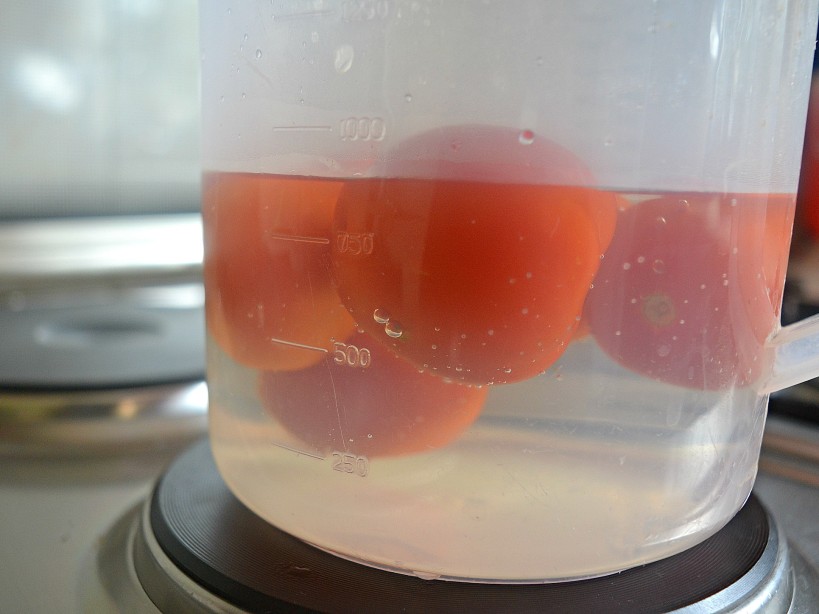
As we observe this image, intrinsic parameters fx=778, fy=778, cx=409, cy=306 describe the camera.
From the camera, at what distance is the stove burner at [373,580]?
365mm

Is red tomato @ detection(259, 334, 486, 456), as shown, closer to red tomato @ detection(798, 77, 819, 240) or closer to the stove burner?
the stove burner

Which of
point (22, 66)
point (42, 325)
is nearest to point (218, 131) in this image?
point (42, 325)

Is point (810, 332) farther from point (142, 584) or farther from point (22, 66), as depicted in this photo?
point (22, 66)

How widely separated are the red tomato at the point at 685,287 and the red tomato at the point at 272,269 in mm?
126

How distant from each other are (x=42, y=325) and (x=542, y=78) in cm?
72

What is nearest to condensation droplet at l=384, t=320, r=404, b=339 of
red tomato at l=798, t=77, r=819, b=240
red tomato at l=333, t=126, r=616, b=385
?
red tomato at l=333, t=126, r=616, b=385

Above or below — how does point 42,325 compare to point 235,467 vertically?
below

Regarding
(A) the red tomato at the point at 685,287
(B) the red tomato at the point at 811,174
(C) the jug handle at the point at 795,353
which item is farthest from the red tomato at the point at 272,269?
(B) the red tomato at the point at 811,174

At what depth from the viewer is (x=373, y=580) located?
38 centimetres

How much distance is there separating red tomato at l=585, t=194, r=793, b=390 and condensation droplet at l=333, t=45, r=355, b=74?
0.47 ft

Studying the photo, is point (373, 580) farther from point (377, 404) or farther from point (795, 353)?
point (795, 353)

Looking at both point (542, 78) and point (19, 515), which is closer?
point (542, 78)

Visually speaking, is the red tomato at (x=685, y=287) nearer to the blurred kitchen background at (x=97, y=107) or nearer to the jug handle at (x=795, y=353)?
the jug handle at (x=795, y=353)

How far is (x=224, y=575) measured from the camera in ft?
1.26
